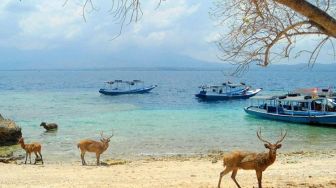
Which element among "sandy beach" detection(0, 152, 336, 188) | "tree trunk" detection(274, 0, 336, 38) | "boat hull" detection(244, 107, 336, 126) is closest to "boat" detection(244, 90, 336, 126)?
"boat hull" detection(244, 107, 336, 126)

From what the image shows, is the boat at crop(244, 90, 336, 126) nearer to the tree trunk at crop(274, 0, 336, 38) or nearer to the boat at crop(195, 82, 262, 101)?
the boat at crop(195, 82, 262, 101)

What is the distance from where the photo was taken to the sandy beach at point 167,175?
11836 mm

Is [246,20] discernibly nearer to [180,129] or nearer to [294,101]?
[180,129]

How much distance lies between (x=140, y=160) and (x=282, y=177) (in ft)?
27.7

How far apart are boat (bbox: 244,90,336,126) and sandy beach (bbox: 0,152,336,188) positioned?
57.4 feet

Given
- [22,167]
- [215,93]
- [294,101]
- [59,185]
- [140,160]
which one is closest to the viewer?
[59,185]

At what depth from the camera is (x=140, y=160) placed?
20219 mm

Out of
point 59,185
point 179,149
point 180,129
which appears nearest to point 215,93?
point 180,129

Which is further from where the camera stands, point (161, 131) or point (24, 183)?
point (161, 131)

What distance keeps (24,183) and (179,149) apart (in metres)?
12.4

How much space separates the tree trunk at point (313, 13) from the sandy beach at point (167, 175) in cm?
463

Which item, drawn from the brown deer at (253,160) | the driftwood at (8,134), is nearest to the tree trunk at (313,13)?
the brown deer at (253,160)

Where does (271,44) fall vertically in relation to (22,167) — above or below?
above

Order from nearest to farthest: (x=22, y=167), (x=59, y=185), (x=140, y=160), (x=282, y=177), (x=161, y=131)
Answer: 1. (x=59, y=185)
2. (x=282, y=177)
3. (x=22, y=167)
4. (x=140, y=160)
5. (x=161, y=131)
